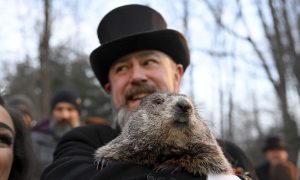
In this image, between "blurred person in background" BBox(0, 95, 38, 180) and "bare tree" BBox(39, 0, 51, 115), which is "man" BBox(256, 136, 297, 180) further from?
"bare tree" BBox(39, 0, 51, 115)

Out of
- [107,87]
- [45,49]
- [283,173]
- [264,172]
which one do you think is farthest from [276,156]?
[45,49]

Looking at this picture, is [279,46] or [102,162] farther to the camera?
[279,46]

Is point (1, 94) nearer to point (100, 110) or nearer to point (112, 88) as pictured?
point (112, 88)

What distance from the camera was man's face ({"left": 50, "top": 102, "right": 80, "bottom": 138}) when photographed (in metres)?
6.60

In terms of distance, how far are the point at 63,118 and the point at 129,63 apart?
356 centimetres

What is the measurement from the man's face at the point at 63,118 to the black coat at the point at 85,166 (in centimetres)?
339

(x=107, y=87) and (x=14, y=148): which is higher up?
(x=107, y=87)

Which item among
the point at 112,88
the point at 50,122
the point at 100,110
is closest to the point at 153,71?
the point at 112,88

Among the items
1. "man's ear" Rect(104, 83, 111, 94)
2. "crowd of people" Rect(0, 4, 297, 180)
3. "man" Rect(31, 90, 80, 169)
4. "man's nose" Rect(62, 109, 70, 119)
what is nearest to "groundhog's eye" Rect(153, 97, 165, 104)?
"crowd of people" Rect(0, 4, 297, 180)

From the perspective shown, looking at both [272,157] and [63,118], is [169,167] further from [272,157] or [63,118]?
[272,157]

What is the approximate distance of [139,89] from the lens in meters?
3.36

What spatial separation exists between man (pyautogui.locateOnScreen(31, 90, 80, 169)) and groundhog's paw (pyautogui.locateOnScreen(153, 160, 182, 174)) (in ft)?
12.6

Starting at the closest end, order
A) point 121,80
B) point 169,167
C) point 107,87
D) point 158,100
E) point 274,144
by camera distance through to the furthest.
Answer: point 169,167 → point 158,100 → point 121,80 → point 107,87 → point 274,144

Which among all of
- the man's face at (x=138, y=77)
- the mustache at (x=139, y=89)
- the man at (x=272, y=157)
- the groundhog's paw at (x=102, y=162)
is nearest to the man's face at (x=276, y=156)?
the man at (x=272, y=157)
